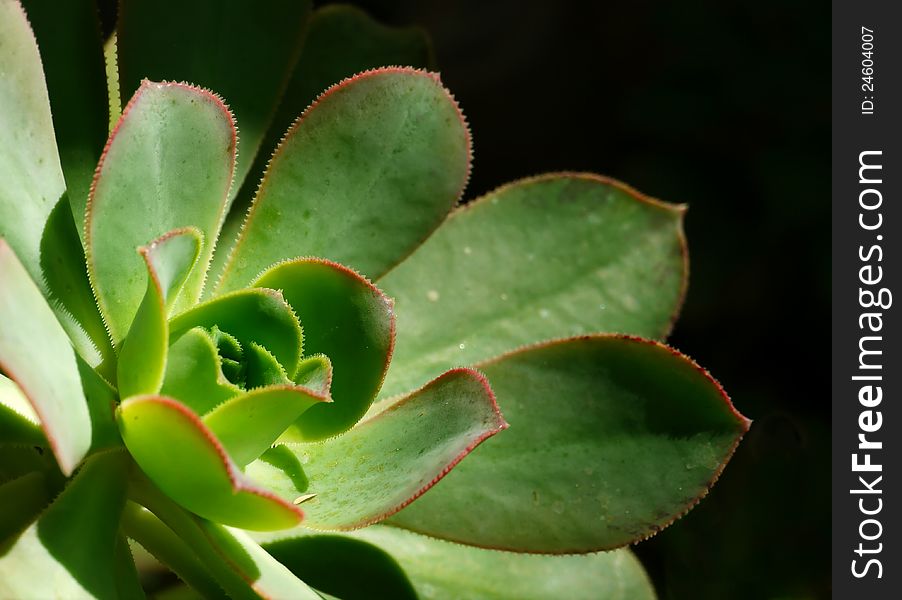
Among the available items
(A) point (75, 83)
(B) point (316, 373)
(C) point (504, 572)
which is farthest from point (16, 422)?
(C) point (504, 572)

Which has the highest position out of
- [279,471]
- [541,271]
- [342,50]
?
[342,50]

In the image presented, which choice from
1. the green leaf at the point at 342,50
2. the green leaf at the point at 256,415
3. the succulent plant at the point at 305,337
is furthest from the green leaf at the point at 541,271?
the green leaf at the point at 256,415

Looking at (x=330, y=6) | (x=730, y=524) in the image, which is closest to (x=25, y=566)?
(x=330, y=6)

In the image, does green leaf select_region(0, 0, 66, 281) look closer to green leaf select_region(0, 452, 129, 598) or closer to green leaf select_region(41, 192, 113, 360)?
green leaf select_region(41, 192, 113, 360)

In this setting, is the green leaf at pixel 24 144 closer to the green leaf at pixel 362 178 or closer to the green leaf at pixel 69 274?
the green leaf at pixel 69 274

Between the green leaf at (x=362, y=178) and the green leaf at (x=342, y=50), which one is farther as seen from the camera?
the green leaf at (x=342, y=50)

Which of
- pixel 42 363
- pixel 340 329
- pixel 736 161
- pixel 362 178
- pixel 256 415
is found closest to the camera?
pixel 42 363

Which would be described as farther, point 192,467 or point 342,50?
point 342,50

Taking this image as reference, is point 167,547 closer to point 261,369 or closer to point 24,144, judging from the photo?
point 261,369
